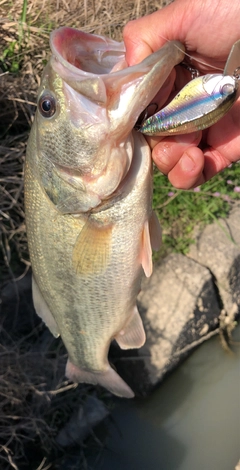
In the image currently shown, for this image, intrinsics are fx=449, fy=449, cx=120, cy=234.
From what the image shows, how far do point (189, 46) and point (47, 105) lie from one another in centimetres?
52

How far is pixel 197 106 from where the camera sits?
1.23 metres

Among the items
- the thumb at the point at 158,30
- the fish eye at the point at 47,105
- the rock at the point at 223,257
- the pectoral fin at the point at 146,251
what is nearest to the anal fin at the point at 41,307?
the pectoral fin at the point at 146,251

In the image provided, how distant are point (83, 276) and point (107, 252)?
0.14 metres

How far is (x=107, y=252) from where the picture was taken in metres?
1.59

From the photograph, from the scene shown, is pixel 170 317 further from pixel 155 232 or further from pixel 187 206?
pixel 155 232

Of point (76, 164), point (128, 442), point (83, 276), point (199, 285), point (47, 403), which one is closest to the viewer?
point (76, 164)

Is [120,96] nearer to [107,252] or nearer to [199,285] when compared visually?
[107,252]

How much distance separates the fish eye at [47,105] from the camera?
1313mm

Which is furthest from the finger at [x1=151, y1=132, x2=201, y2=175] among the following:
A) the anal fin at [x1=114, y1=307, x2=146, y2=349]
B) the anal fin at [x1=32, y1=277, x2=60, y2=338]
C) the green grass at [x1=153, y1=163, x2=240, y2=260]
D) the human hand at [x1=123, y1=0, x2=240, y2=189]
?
the green grass at [x1=153, y1=163, x2=240, y2=260]

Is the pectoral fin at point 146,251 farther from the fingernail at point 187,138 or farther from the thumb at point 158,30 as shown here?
the thumb at point 158,30

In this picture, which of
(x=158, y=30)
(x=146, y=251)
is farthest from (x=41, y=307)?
(x=158, y=30)

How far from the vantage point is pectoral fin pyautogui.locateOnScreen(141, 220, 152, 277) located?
1539 millimetres

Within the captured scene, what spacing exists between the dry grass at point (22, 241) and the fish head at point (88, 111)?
1.57 meters

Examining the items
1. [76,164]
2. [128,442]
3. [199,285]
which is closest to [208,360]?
[199,285]
